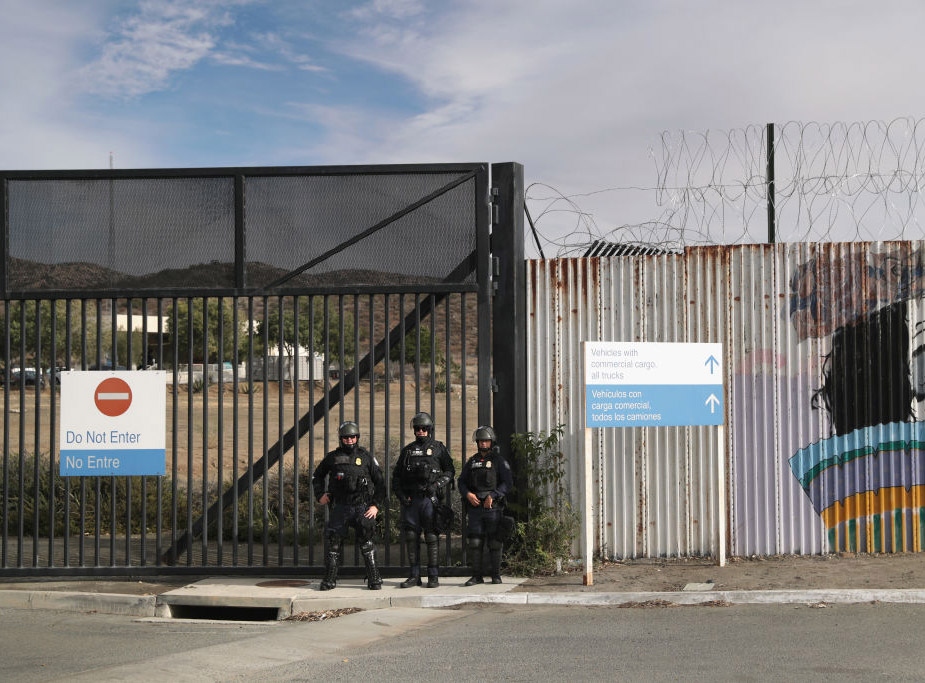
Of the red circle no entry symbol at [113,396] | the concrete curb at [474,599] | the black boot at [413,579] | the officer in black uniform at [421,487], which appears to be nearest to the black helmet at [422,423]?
the officer in black uniform at [421,487]

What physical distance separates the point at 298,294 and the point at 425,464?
7.02 ft

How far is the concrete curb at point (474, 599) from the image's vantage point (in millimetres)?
8234

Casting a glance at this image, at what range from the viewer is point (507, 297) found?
32.4 ft

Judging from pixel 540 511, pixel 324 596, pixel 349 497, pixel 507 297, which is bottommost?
pixel 324 596

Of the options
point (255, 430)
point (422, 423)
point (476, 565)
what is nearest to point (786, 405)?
point (476, 565)

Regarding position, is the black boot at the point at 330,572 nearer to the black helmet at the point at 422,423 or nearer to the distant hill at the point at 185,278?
the black helmet at the point at 422,423

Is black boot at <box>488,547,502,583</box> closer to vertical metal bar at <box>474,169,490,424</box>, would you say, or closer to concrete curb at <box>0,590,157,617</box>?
vertical metal bar at <box>474,169,490,424</box>

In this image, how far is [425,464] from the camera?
9250mm

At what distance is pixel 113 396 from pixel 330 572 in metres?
2.94

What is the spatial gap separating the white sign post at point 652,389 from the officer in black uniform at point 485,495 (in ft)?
2.62

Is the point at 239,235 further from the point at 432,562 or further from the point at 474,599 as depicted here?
the point at 474,599

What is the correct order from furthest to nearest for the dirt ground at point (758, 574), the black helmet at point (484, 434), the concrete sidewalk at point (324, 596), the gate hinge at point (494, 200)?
1. the gate hinge at point (494, 200)
2. the black helmet at point (484, 434)
3. the dirt ground at point (758, 574)
4. the concrete sidewalk at point (324, 596)

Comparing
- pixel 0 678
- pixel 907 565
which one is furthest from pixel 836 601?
pixel 0 678

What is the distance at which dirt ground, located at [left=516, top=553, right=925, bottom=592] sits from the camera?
8711mm
